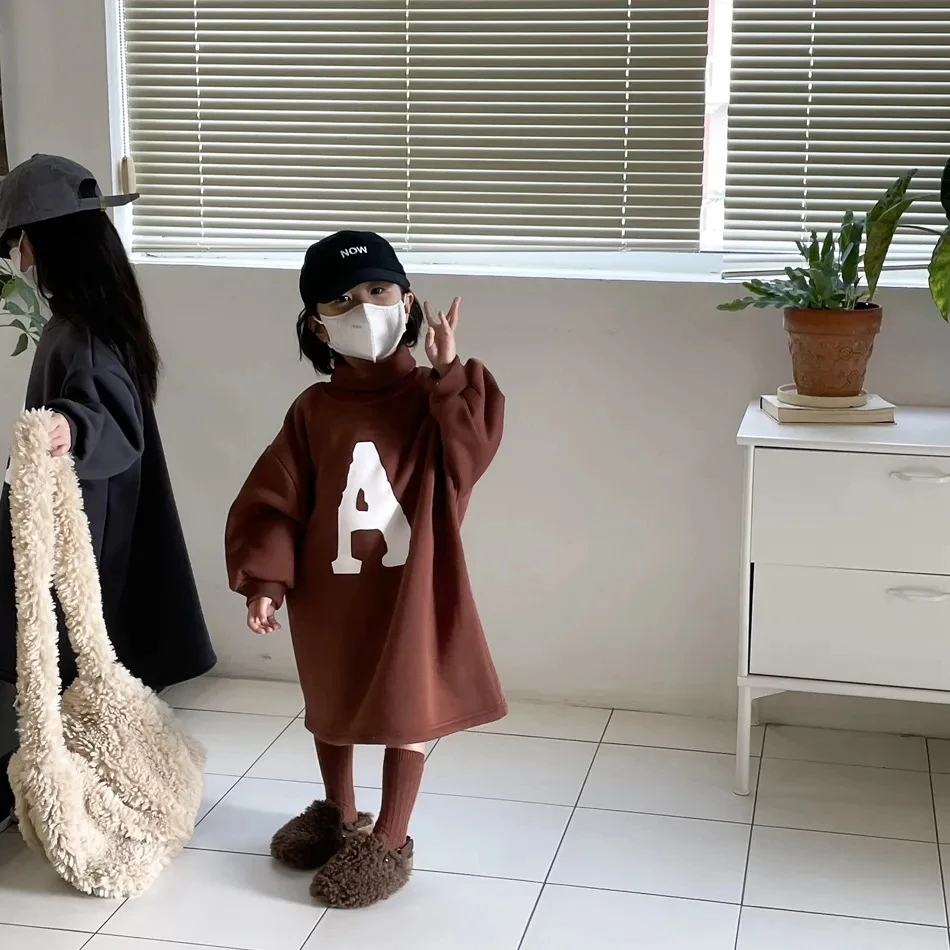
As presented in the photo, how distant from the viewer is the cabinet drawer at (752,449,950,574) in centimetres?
214

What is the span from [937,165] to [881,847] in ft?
4.11

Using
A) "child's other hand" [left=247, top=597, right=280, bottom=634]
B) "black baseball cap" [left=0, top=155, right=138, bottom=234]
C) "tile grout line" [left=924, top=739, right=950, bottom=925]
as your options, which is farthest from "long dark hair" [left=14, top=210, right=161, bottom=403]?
"tile grout line" [left=924, top=739, right=950, bottom=925]


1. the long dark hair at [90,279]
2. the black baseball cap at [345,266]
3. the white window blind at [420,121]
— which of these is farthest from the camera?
the white window blind at [420,121]

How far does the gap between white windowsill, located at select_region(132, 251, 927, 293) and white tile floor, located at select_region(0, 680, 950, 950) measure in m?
0.92

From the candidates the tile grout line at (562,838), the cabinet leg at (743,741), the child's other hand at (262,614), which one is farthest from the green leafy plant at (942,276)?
the child's other hand at (262,614)

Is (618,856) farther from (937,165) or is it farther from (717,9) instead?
(717,9)

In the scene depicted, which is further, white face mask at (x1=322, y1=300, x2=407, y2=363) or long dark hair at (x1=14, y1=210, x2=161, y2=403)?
long dark hair at (x1=14, y1=210, x2=161, y2=403)

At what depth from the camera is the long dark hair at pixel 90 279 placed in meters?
2.10

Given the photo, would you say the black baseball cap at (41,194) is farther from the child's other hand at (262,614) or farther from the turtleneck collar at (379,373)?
the child's other hand at (262,614)

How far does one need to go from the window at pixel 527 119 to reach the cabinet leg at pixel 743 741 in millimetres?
893

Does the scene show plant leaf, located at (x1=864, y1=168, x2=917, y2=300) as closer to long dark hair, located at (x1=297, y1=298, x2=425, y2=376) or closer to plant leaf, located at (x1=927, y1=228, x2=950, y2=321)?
plant leaf, located at (x1=927, y1=228, x2=950, y2=321)

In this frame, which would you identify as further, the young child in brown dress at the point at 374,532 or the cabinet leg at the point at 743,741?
the cabinet leg at the point at 743,741

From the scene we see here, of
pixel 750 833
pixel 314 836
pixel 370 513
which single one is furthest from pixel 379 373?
pixel 750 833

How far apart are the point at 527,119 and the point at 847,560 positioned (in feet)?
3.50
